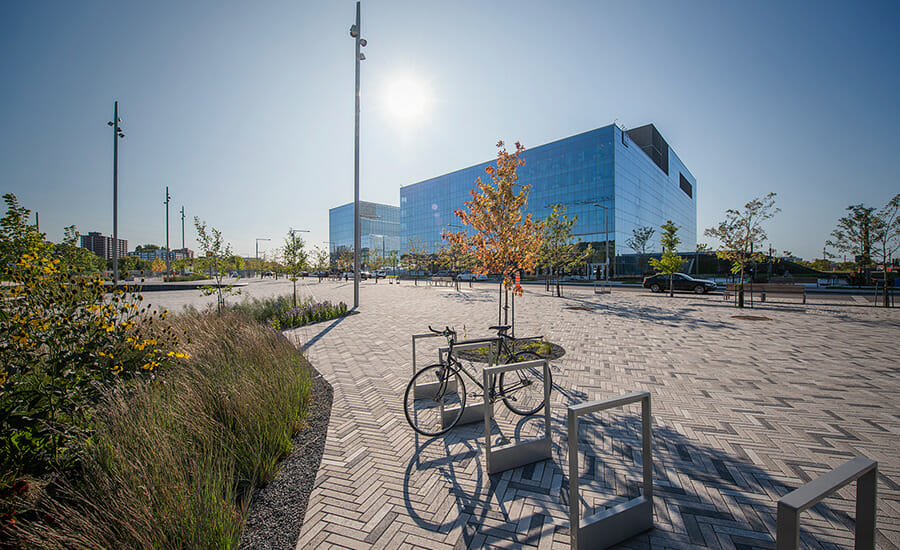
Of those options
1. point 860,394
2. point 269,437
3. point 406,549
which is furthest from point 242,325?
point 860,394

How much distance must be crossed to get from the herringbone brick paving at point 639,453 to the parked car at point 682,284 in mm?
19264

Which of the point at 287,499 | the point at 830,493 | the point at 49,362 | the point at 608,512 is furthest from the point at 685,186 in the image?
the point at 49,362

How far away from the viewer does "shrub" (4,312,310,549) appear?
201 cm

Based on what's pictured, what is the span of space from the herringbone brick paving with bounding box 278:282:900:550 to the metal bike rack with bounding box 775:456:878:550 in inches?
35.8

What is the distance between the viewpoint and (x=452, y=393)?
5.00m

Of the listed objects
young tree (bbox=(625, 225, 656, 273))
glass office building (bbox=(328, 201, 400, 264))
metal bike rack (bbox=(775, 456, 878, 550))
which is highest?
glass office building (bbox=(328, 201, 400, 264))

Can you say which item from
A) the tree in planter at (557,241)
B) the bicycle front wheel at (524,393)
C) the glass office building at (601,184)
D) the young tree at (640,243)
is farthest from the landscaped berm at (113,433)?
the young tree at (640,243)

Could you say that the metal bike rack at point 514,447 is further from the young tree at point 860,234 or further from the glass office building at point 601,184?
the glass office building at point 601,184

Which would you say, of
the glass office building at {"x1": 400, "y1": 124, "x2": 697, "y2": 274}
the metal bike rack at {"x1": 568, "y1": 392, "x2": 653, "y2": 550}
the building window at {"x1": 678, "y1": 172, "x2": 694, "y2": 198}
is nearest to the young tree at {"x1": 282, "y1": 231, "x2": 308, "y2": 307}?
the metal bike rack at {"x1": 568, "y1": 392, "x2": 653, "y2": 550}

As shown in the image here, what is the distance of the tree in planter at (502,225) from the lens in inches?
303

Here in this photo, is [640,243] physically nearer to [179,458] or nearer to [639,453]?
[639,453]

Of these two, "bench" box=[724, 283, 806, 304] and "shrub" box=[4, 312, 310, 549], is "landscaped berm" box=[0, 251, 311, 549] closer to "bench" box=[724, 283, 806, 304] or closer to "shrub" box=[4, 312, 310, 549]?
"shrub" box=[4, 312, 310, 549]

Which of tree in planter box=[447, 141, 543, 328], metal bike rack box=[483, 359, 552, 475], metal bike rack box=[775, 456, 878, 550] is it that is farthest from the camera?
tree in planter box=[447, 141, 543, 328]

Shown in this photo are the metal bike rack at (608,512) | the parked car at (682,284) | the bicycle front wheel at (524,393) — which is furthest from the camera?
the parked car at (682,284)
